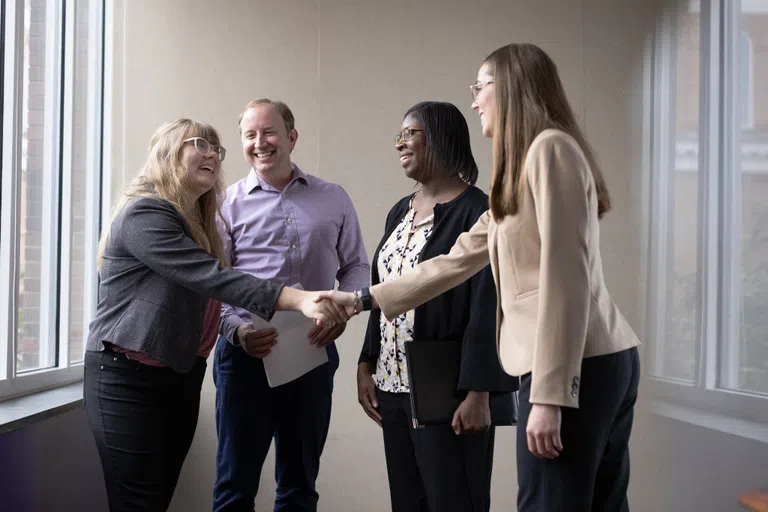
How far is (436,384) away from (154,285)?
0.79 meters

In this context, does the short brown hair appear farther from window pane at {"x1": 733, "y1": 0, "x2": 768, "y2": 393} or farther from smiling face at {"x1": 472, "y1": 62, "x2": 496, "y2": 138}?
window pane at {"x1": 733, "y1": 0, "x2": 768, "y2": 393}

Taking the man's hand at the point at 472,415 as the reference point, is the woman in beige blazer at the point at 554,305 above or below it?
above

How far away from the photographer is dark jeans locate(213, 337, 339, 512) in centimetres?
257

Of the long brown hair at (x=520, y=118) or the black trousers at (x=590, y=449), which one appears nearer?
the black trousers at (x=590, y=449)

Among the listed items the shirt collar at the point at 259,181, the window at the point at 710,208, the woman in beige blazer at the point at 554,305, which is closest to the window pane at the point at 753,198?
the window at the point at 710,208

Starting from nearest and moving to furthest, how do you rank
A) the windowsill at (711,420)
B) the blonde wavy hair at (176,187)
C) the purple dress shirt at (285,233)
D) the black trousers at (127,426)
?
1. the black trousers at (127,426)
2. the blonde wavy hair at (176,187)
3. the windowsill at (711,420)
4. the purple dress shirt at (285,233)

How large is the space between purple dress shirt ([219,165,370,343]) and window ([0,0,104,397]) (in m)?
0.71

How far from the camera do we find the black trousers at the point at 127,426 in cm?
207

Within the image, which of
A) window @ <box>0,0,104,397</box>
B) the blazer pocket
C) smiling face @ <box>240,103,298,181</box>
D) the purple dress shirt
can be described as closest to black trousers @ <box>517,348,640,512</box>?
Result: the blazer pocket

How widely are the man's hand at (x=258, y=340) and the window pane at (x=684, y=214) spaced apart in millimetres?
1698

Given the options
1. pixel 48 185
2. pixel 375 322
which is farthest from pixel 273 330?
pixel 48 185

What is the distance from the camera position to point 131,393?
209 centimetres

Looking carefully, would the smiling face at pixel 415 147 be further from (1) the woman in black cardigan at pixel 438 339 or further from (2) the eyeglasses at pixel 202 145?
(2) the eyeglasses at pixel 202 145

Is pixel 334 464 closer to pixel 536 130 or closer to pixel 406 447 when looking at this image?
pixel 406 447
